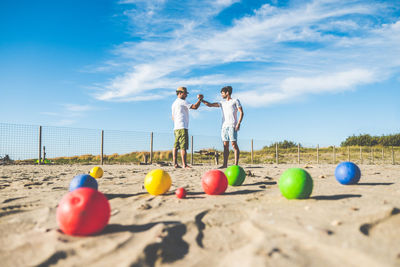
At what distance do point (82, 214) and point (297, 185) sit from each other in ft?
8.05

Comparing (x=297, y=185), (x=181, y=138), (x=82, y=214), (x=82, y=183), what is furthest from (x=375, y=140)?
(x=82, y=214)

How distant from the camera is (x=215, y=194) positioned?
4.09 metres

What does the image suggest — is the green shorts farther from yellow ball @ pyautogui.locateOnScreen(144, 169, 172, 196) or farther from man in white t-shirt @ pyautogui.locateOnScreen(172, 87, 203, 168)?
yellow ball @ pyautogui.locateOnScreen(144, 169, 172, 196)

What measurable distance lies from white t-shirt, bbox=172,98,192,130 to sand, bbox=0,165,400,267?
13.7ft

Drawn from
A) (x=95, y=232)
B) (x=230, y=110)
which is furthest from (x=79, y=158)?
(x=95, y=232)

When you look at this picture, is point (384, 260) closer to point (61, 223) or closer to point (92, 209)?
point (92, 209)

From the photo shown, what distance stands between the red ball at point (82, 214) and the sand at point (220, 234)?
81 millimetres

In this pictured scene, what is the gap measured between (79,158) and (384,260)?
56.2ft

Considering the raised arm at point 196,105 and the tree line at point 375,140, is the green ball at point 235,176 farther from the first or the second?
the tree line at point 375,140

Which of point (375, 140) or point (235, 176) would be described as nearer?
point (235, 176)

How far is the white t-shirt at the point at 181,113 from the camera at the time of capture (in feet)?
24.9

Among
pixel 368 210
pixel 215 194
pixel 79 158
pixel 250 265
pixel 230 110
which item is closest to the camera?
pixel 250 265

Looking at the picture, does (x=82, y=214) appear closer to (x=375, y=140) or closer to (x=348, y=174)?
(x=348, y=174)

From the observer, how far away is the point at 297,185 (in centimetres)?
338
